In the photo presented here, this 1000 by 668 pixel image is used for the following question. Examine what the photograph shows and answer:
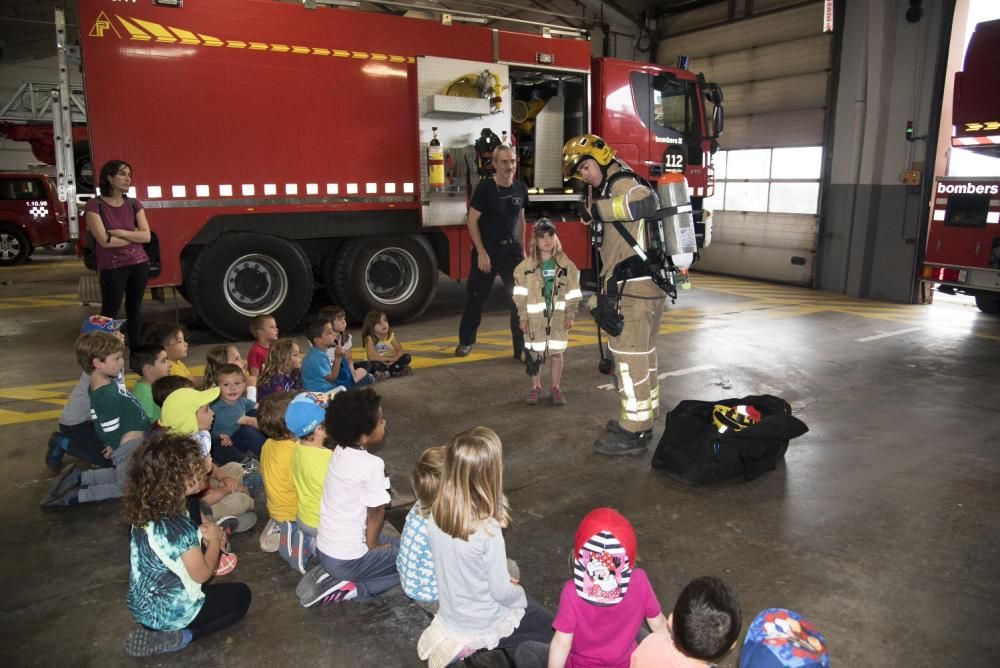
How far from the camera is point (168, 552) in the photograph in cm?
261

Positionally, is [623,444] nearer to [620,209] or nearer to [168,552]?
[620,209]

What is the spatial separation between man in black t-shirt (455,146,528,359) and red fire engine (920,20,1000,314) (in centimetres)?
577

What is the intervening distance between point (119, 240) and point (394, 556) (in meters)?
4.53

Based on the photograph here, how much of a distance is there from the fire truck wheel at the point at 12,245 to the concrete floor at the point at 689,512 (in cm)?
899

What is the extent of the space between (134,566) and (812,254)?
12294 mm

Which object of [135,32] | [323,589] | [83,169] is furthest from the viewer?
[83,169]

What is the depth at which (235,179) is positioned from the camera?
24.2 ft

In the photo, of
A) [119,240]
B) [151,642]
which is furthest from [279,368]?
[119,240]

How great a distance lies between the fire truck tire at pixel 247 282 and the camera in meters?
7.48

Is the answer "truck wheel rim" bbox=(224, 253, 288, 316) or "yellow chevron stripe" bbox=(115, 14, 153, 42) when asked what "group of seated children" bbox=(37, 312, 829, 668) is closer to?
"truck wheel rim" bbox=(224, 253, 288, 316)

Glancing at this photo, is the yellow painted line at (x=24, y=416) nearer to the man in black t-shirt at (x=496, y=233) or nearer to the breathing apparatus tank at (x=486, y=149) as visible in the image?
A: the man in black t-shirt at (x=496, y=233)

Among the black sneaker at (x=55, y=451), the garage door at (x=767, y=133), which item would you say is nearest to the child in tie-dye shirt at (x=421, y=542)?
the black sneaker at (x=55, y=451)

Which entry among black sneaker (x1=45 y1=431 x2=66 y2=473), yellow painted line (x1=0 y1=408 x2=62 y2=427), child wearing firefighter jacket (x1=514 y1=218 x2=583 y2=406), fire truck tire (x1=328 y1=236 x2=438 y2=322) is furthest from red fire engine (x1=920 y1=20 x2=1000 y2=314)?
yellow painted line (x1=0 y1=408 x2=62 y2=427)

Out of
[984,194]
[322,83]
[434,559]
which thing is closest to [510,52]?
[322,83]
